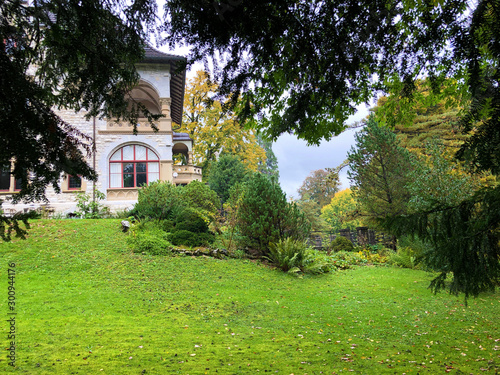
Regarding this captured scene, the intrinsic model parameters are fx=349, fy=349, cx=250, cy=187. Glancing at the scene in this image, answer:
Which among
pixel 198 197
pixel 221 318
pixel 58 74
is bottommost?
pixel 221 318

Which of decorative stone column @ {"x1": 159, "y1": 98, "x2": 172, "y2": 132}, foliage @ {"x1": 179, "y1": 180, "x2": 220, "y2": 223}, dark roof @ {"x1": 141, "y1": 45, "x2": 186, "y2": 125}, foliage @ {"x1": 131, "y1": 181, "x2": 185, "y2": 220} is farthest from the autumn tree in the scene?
foliage @ {"x1": 131, "y1": 181, "x2": 185, "y2": 220}

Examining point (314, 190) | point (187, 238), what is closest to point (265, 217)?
point (187, 238)

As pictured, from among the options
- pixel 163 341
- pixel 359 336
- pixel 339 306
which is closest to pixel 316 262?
pixel 339 306

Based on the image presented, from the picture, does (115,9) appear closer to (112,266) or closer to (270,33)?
(270,33)

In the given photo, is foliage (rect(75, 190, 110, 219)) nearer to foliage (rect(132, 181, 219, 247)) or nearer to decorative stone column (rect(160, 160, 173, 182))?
foliage (rect(132, 181, 219, 247))

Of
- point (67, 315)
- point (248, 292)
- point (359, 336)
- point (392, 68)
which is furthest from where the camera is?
point (248, 292)

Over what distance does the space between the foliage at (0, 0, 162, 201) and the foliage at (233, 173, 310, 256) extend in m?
7.84

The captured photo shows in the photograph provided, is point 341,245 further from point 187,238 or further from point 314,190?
point 314,190

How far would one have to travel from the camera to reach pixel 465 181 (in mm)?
11508

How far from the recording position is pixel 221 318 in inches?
266

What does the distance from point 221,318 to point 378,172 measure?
12.4 metres

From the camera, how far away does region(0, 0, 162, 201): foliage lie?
9.83 ft

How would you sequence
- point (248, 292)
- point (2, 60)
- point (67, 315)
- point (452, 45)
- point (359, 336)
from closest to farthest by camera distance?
point (2, 60)
point (452, 45)
point (359, 336)
point (67, 315)
point (248, 292)

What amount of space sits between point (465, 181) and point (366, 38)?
986 centimetres
